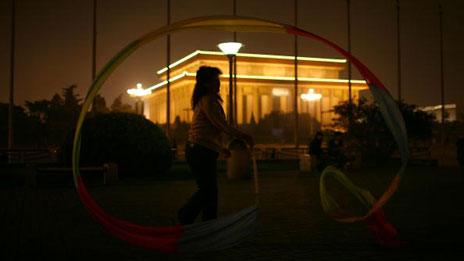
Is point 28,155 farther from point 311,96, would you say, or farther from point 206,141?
point 311,96

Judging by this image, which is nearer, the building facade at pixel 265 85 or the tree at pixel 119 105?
the building facade at pixel 265 85

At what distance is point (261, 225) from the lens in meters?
8.57

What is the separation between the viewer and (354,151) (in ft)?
96.7

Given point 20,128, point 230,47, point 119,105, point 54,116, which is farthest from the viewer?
point 119,105

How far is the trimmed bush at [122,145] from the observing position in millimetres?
17859

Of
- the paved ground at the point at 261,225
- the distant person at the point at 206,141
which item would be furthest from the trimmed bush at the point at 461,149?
the distant person at the point at 206,141

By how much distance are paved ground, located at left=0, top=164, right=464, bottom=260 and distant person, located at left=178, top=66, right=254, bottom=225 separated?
0.73 m

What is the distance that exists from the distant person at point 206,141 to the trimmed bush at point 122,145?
11185mm

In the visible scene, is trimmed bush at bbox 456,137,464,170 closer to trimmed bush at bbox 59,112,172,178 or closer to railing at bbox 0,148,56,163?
trimmed bush at bbox 59,112,172,178

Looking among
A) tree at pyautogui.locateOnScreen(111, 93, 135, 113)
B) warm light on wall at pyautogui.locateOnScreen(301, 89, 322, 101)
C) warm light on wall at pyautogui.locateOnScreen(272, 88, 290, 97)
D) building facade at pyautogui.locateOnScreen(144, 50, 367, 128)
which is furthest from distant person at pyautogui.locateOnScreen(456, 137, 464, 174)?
tree at pyautogui.locateOnScreen(111, 93, 135, 113)

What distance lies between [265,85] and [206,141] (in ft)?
202

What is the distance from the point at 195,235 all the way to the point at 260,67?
61911 millimetres

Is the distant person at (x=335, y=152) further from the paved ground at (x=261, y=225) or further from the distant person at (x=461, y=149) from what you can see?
the paved ground at (x=261, y=225)

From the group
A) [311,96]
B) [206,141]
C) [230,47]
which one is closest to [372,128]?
[230,47]
